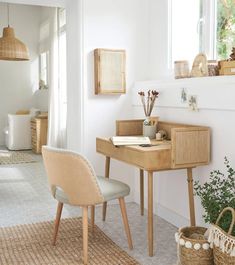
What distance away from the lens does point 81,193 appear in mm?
2398

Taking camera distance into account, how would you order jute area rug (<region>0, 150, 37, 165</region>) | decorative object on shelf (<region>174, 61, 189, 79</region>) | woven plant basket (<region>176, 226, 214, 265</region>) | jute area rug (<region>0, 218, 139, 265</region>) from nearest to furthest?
1. woven plant basket (<region>176, 226, 214, 265</region>)
2. jute area rug (<region>0, 218, 139, 265</region>)
3. decorative object on shelf (<region>174, 61, 189, 79</region>)
4. jute area rug (<region>0, 150, 37, 165</region>)

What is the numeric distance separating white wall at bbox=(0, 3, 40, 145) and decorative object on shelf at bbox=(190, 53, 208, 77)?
5.83 m

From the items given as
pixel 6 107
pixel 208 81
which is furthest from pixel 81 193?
pixel 6 107

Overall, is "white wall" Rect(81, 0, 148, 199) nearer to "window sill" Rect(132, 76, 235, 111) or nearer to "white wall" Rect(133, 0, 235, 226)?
"white wall" Rect(133, 0, 235, 226)

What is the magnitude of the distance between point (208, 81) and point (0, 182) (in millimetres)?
2974

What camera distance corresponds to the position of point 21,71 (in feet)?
26.7

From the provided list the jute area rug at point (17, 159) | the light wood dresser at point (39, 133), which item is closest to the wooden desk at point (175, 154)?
the jute area rug at point (17, 159)

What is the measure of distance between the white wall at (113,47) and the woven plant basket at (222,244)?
1.79 metres

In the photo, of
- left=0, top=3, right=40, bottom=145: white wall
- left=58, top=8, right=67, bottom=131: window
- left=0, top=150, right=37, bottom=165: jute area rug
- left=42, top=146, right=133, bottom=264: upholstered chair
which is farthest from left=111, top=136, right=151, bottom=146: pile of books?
left=0, top=3, right=40, bottom=145: white wall

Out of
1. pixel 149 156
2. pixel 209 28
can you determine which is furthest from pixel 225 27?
pixel 149 156

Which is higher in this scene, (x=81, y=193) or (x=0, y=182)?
(x=81, y=193)

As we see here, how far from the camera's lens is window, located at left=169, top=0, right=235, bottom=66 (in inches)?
111

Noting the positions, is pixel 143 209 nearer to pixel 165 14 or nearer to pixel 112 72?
pixel 112 72

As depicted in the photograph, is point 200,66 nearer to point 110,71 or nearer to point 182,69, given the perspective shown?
point 182,69
